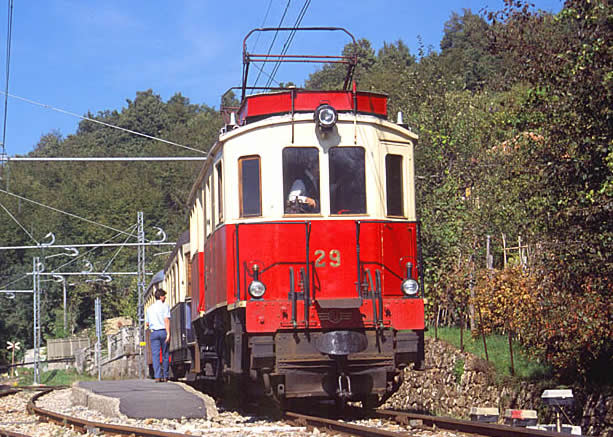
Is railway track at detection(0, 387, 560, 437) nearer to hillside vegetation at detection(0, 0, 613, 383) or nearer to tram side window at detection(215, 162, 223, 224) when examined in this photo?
tram side window at detection(215, 162, 223, 224)

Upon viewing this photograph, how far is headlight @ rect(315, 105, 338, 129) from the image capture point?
1123 centimetres

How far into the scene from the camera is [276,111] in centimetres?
1158

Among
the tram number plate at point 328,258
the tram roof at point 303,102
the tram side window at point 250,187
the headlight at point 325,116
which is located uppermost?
the tram roof at point 303,102

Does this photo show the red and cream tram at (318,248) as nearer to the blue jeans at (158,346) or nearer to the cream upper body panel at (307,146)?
the cream upper body panel at (307,146)

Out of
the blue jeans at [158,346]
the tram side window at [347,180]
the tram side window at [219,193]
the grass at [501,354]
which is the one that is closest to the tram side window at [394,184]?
the tram side window at [347,180]

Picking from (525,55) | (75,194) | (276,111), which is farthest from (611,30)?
(75,194)

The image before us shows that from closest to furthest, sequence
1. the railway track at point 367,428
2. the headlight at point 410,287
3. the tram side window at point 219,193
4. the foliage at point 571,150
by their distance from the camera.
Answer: the railway track at point 367,428, the headlight at point 410,287, the tram side window at point 219,193, the foliage at point 571,150

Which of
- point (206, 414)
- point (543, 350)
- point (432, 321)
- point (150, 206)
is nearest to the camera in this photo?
point (206, 414)

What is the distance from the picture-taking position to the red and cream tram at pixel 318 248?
421 inches

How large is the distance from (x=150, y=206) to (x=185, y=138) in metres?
14.8

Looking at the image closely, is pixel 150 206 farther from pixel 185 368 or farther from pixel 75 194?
pixel 185 368

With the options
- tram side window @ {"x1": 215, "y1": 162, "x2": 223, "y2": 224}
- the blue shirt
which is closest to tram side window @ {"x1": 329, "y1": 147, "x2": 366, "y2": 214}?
tram side window @ {"x1": 215, "y1": 162, "x2": 223, "y2": 224}

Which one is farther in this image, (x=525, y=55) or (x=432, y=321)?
(x=432, y=321)

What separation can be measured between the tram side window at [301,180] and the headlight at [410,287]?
4.72ft
